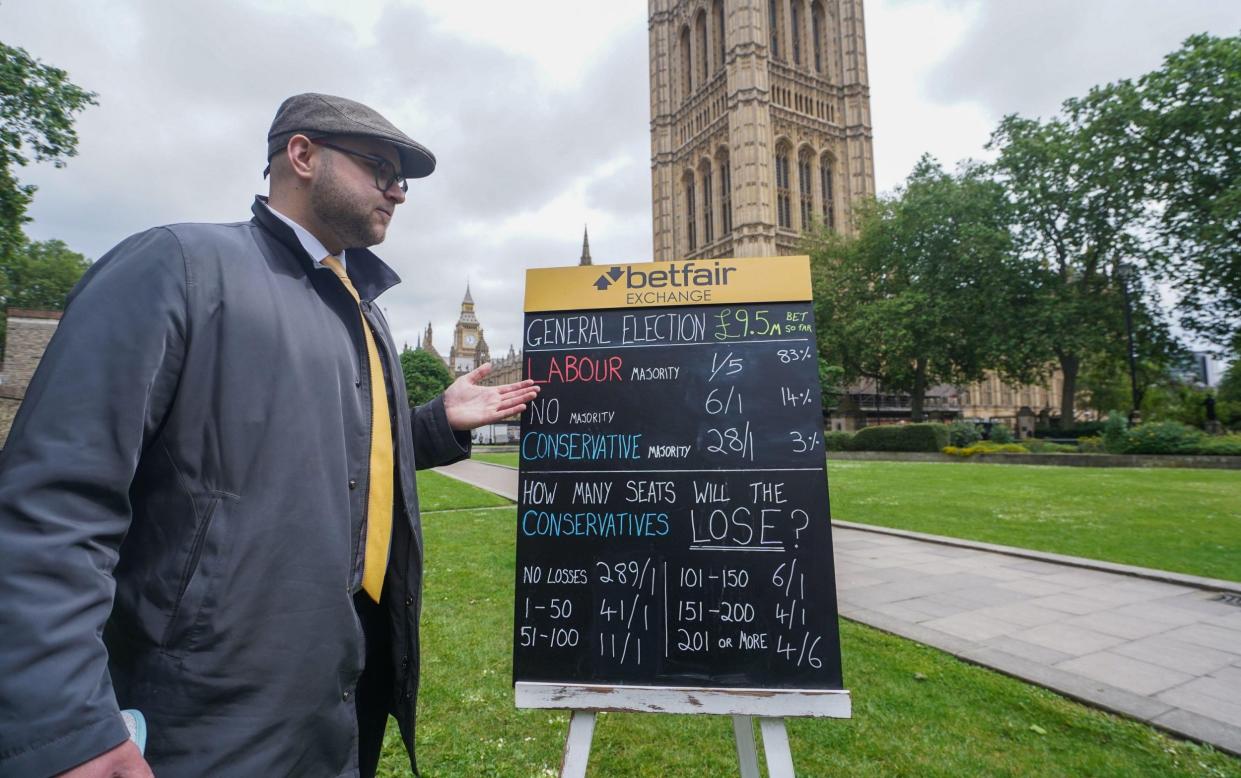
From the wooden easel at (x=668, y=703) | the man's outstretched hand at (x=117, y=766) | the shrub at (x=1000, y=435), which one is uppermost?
the shrub at (x=1000, y=435)

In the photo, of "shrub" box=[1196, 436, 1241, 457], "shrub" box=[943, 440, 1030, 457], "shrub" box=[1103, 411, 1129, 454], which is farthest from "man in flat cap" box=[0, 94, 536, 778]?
"shrub" box=[943, 440, 1030, 457]

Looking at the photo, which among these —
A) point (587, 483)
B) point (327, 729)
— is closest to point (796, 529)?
point (587, 483)

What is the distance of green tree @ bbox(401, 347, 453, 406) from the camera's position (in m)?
63.2

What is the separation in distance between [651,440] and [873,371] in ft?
148

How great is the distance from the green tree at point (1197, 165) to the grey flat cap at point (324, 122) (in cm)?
3097

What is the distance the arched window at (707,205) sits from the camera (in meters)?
67.0

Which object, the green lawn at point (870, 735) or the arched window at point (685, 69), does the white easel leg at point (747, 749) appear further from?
the arched window at point (685, 69)

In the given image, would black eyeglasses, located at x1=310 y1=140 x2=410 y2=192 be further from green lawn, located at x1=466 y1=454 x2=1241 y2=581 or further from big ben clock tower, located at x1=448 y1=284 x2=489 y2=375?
big ben clock tower, located at x1=448 y1=284 x2=489 y2=375

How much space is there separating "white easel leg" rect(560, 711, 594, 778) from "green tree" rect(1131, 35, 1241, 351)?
30678 millimetres

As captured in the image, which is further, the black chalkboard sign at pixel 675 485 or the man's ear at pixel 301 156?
the black chalkboard sign at pixel 675 485

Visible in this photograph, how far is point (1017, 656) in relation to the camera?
4832 millimetres

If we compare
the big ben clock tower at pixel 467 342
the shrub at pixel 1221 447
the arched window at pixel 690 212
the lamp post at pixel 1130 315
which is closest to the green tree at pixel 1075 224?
the lamp post at pixel 1130 315

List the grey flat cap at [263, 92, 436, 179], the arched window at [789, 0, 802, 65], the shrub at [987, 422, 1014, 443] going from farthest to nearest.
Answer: the arched window at [789, 0, 802, 65]
the shrub at [987, 422, 1014, 443]
the grey flat cap at [263, 92, 436, 179]

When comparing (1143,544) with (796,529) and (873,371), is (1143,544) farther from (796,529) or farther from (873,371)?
(873,371)
